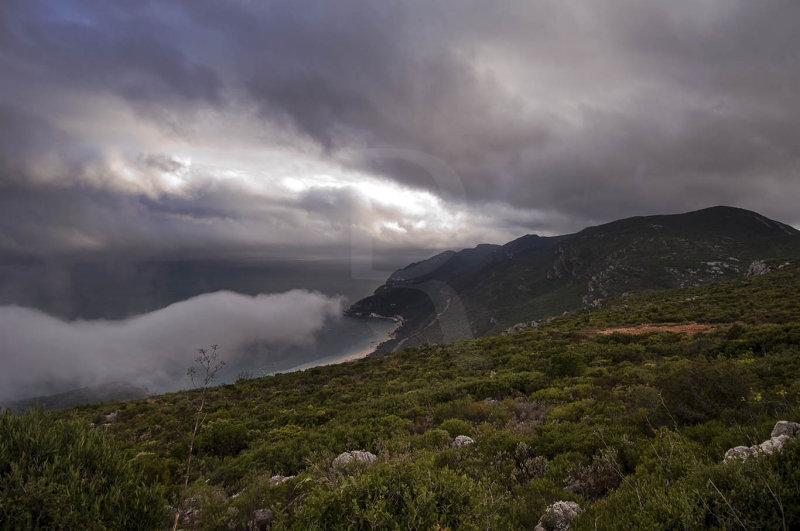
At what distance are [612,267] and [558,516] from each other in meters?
137

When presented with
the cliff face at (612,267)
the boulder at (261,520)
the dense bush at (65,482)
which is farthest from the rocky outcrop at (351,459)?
the cliff face at (612,267)

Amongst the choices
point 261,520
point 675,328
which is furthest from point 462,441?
point 675,328

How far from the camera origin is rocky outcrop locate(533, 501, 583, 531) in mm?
4508

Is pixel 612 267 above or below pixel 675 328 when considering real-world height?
above

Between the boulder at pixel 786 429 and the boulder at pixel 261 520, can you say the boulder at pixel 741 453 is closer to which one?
the boulder at pixel 786 429

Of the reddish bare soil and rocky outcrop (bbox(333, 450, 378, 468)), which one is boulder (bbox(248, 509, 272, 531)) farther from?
the reddish bare soil

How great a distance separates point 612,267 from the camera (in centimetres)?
11800

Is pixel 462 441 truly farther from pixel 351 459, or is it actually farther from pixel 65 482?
pixel 65 482

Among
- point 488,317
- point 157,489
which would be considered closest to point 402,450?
point 157,489

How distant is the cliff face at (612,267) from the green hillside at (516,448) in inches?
2991

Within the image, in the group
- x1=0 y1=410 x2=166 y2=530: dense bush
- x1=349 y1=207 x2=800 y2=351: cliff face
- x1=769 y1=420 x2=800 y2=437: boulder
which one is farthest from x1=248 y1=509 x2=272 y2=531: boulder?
x1=349 y1=207 x2=800 y2=351: cliff face

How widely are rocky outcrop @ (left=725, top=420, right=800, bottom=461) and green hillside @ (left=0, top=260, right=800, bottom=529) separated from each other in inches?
8.3

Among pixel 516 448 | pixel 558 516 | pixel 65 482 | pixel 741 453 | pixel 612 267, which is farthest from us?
pixel 612 267

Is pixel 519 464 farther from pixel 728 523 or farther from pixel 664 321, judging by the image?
pixel 664 321
